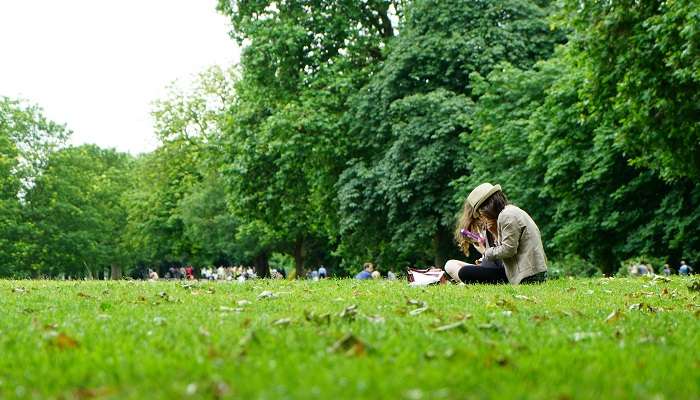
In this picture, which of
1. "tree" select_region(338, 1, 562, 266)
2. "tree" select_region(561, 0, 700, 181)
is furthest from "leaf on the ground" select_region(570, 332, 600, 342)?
"tree" select_region(338, 1, 562, 266)

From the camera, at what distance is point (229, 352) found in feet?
16.7

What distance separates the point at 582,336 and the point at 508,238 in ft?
23.2

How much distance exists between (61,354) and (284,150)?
2627 centimetres

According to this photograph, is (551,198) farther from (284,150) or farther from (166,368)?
(166,368)

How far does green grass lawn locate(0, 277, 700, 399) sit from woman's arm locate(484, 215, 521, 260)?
371 cm

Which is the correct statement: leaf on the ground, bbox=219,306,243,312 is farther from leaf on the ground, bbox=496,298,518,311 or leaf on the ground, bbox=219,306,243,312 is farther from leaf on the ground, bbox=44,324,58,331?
leaf on the ground, bbox=496,298,518,311

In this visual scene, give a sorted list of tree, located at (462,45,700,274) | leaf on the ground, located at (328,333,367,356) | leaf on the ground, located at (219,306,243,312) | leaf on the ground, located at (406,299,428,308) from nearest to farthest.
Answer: leaf on the ground, located at (328,333,367,356), leaf on the ground, located at (219,306,243,312), leaf on the ground, located at (406,299,428,308), tree, located at (462,45,700,274)

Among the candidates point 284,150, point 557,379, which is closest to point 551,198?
point 284,150

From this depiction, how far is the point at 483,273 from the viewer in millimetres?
14109

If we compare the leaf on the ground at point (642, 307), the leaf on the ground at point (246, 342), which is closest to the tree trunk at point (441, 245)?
the leaf on the ground at point (642, 307)

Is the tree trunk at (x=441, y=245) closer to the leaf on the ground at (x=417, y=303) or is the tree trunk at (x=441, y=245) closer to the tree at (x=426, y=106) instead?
the tree at (x=426, y=106)

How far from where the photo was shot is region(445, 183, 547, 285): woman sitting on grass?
1316cm

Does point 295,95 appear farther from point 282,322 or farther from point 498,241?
point 282,322

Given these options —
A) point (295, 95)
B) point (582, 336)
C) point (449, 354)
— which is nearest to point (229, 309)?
point (582, 336)
